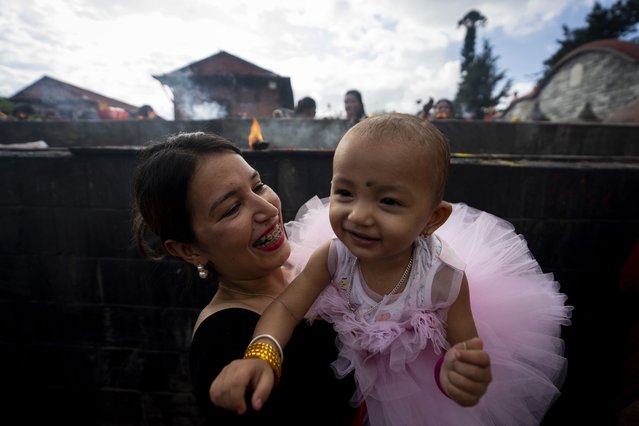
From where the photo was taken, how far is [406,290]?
4.50 ft

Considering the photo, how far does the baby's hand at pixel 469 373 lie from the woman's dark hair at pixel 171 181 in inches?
46.5

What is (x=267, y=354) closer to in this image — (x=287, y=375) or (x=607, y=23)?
(x=287, y=375)

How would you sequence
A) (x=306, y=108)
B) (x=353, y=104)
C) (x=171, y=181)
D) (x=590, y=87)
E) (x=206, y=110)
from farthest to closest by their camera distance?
(x=206, y=110) < (x=590, y=87) < (x=306, y=108) < (x=353, y=104) < (x=171, y=181)

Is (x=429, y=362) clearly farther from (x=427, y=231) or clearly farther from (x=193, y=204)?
(x=193, y=204)

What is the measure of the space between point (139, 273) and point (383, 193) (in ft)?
8.15

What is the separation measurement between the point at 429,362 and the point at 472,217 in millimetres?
915

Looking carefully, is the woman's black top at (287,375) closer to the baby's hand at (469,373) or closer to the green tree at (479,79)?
the baby's hand at (469,373)

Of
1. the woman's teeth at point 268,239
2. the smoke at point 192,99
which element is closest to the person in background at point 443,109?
the woman's teeth at point 268,239

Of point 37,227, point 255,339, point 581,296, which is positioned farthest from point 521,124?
point 37,227

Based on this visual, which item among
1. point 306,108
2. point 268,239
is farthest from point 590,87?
point 268,239

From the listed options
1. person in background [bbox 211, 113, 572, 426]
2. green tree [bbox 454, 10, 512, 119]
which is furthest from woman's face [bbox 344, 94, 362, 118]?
green tree [bbox 454, 10, 512, 119]

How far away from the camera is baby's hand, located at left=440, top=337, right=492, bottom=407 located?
99 cm

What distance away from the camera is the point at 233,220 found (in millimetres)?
1450

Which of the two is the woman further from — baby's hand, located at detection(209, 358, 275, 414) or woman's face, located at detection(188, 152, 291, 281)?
baby's hand, located at detection(209, 358, 275, 414)
